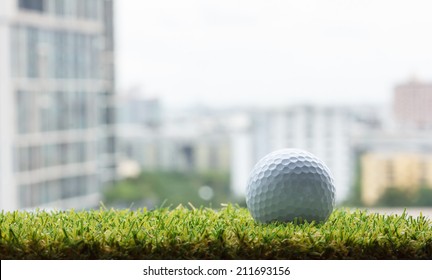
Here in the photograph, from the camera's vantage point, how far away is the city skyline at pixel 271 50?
110 ft

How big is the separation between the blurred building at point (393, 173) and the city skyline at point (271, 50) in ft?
8.87

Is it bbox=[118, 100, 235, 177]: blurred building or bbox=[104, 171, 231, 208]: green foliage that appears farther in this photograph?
bbox=[104, 171, 231, 208]: green foliage

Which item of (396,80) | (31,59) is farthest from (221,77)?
(31,59)

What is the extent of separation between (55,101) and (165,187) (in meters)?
8.90

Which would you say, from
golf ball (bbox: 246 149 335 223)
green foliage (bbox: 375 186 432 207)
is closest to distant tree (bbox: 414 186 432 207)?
green foliage (bbox: 375 186 432 207)

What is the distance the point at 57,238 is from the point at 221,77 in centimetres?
3284

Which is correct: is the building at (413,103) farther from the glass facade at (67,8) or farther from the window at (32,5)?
the window at (32,5)

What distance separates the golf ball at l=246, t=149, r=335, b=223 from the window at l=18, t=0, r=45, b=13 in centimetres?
2542

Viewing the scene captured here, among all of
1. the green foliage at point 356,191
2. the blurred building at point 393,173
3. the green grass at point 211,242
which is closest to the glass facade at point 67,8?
the green foliage at point 356,191

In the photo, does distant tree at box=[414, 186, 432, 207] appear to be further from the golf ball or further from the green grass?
the green grass

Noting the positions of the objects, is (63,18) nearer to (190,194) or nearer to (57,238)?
(190,194)

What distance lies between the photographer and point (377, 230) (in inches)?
110

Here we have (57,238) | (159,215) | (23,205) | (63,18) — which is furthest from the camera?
(63,18)

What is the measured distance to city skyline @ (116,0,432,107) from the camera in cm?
3356
